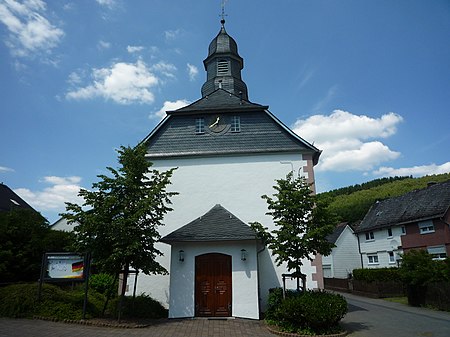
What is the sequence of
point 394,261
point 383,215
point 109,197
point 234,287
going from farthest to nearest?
point 383,215
point 394,261
point 234,287
point 109,197

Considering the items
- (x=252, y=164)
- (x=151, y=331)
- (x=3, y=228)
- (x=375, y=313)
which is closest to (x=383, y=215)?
(x=375, y=313)

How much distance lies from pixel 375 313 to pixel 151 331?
10.5 meters

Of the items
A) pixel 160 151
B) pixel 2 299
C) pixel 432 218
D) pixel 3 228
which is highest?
pixel 160 151

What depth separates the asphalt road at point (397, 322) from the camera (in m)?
10.6

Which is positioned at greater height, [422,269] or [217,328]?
[422,269]

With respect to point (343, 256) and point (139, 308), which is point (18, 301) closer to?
point (139, 308)

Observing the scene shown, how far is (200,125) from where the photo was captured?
55.8 feet

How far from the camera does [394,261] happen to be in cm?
3058

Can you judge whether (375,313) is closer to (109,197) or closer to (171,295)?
(171,295)

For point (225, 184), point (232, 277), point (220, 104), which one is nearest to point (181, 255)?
point (232, 277)

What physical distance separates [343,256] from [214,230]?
89.0 ft

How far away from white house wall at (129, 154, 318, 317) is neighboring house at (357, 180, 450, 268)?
14.0 m

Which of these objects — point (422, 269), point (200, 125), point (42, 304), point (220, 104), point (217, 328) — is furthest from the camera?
point (220, 104)

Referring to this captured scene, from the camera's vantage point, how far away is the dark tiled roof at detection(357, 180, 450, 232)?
26.5 m
